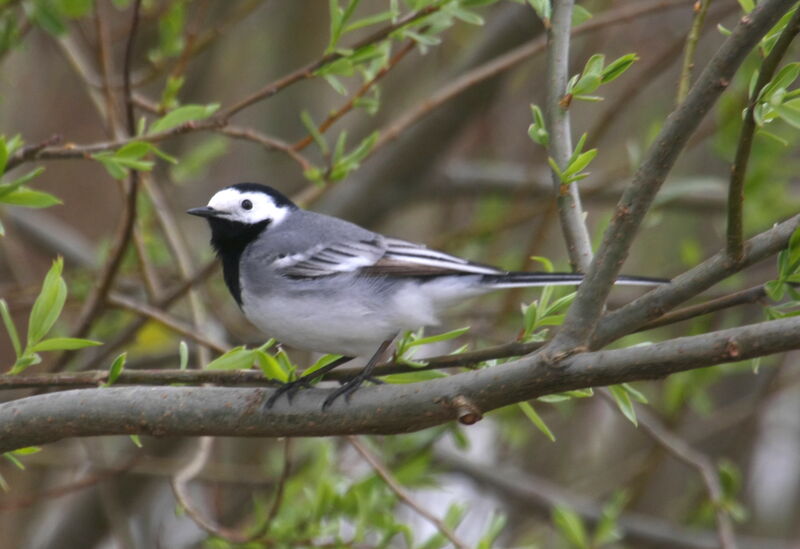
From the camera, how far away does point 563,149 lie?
2.38m

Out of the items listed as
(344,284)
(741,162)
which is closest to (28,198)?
(344,284)

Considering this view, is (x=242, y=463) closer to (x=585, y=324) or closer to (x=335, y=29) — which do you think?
Result: (x=335, y=29)

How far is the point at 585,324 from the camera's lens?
A: 199 centimetres

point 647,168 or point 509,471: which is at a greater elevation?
point 647,168

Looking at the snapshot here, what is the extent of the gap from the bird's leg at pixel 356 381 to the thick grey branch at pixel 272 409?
0.03 m

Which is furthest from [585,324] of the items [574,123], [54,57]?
[54,57]

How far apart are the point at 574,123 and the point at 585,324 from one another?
4739 millimetres

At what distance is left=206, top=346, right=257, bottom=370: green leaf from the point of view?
242 cm

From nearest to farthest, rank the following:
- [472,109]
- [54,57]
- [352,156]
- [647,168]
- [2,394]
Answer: [647,168], [352,156], [472,109], [2,394], [54,57]

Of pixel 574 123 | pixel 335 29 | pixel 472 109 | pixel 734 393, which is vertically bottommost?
pixel 734 393

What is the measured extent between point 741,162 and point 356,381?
105 cm

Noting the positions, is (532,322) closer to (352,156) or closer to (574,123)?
(352,156)

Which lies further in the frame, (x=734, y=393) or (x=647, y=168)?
(x=734, y=393)

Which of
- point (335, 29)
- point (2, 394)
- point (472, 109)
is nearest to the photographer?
point (335, 29)
